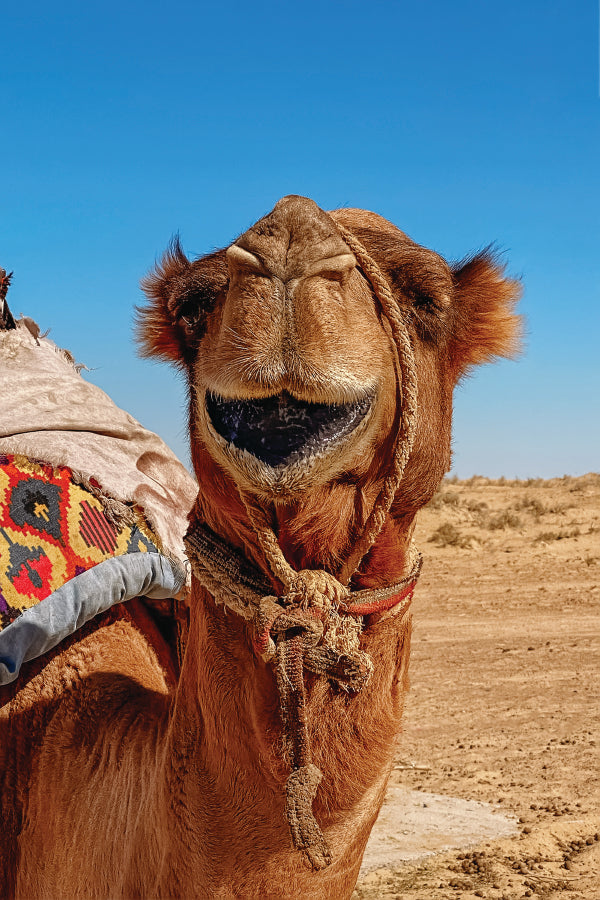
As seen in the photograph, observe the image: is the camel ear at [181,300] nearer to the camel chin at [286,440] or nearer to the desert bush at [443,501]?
the camel chin at [286,440]

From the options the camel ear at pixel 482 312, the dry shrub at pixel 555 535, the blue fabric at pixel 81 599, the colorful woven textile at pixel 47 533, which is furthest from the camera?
the dry shrub at pixel 555 535

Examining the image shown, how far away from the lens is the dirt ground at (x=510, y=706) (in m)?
4.68

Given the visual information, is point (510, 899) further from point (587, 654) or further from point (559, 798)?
point (587, 654)

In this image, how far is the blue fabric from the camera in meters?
2.57

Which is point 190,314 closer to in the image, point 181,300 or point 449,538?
point 181,300

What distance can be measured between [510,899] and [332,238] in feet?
12.4

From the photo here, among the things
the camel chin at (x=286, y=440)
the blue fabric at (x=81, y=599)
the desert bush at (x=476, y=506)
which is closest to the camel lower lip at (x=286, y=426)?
the camel chin at (x=286, y=440)

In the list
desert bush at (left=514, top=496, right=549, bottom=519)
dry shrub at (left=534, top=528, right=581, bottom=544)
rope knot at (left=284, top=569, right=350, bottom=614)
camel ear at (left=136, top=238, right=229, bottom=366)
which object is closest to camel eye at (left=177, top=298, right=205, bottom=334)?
camel ear at (left=136, top=238, right=229, bottom=366)

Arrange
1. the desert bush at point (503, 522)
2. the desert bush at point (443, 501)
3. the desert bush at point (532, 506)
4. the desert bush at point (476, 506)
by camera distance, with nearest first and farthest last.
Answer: the desert bush at point (503, 522) → the desert bush at point (532, 506) → the desert bush at point (443, 501) → the desert bush at point (476, 506)

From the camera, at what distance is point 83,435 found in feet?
Answer: 11.6

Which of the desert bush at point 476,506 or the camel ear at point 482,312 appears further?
the desert bush at point 476,506

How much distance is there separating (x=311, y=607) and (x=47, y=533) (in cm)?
147

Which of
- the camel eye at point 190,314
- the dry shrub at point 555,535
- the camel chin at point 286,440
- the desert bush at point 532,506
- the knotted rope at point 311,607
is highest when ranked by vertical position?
the desert bush at point 532,506

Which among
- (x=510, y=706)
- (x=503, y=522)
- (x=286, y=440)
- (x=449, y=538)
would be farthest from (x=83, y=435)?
(x=503, y=522)
